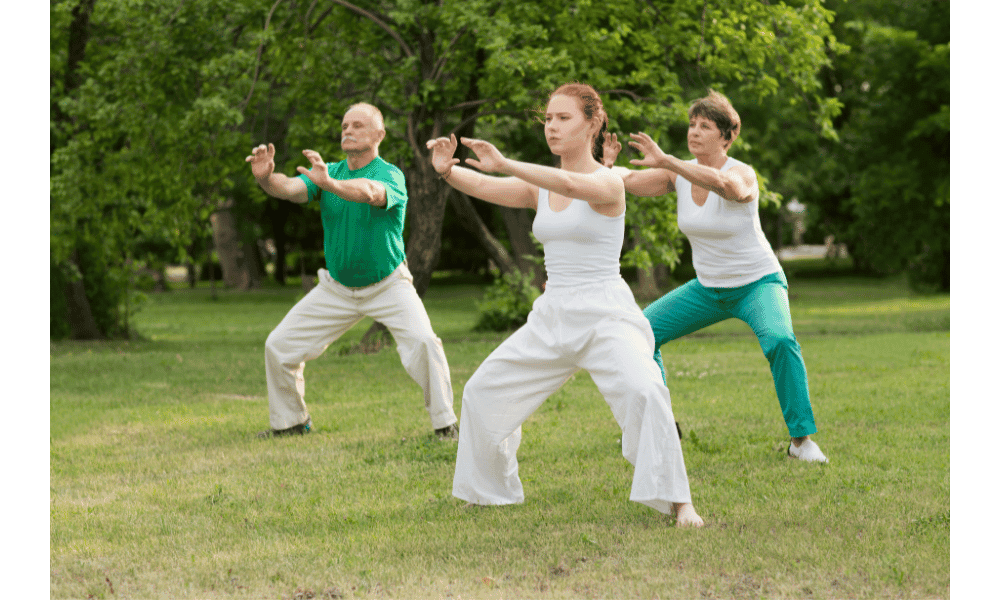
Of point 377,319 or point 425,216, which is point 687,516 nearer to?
point 377,319

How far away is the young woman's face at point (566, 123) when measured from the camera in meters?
4.85

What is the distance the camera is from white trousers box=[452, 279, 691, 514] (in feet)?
15.3

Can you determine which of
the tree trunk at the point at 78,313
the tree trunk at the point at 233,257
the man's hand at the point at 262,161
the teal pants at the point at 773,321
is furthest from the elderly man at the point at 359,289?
the tree trunk at the point at 233,257

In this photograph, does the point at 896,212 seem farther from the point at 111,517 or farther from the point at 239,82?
the point at 111,517

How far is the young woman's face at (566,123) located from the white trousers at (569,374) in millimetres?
739

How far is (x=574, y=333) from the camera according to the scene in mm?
4891

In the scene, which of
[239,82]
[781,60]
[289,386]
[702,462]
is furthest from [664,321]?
[239,82]

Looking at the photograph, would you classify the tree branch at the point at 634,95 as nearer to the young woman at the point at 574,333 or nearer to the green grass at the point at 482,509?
the green grass at the point at 482,509

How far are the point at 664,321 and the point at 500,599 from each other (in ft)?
10.5

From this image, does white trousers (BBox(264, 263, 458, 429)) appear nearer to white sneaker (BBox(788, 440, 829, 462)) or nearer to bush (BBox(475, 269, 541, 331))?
white sneaker (BBox(788, 440, 829, 462))

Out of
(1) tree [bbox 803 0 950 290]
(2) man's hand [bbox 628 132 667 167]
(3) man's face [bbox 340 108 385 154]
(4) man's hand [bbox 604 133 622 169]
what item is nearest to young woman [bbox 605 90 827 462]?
(4) man's hand [bbox 604 133 622 169]

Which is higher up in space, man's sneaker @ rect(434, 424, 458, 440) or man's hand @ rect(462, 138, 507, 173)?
man's hand @ rect(462, 138, 507, 173)

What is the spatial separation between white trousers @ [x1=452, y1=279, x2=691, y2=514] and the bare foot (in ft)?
0.17

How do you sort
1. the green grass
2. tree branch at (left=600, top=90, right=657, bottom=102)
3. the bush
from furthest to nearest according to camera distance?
the bush
tree branch at (left=600, top=90, right=657, bottom=102)
the green grass
